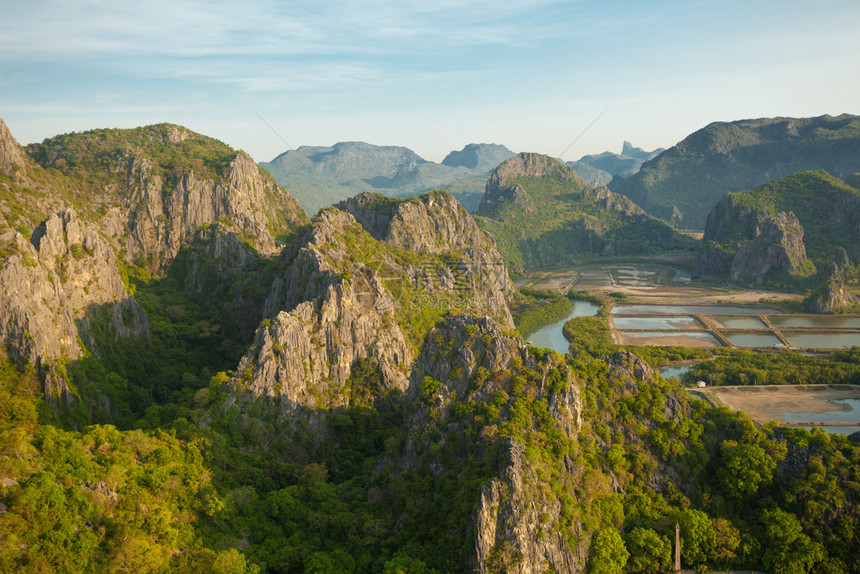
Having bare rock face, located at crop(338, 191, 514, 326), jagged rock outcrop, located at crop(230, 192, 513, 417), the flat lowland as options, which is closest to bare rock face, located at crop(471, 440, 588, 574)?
jagged rock outcrop, located at crop(230, 192, 513, 417)

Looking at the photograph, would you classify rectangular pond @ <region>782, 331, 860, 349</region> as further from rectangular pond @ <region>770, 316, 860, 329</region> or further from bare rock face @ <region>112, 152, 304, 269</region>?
bare rock face @ <region>112, 152, 304, 269</region>

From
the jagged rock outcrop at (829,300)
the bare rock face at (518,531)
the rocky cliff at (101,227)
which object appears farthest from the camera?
the jagged rock outcrop at (829,300)

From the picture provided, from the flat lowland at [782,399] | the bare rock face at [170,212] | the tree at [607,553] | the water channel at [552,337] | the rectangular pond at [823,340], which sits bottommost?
the flat lowland at [782,399]

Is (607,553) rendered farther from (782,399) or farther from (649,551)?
(782,399)

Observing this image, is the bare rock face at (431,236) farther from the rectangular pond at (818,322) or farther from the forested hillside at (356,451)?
the rectangular pond at (818,322)

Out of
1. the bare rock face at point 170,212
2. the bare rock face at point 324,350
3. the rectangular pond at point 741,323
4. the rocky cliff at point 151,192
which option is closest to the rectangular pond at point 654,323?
the rectangular pond at point 741,323

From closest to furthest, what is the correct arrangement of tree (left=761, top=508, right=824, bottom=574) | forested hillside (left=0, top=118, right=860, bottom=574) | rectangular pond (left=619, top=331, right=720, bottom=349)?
forested hillside (left=0, top=118, right=860, bottom=574), tree (left=761, top=508, right=824, bottom=574), rectangular pond (left=619, top=331, right=720, bottom=349)

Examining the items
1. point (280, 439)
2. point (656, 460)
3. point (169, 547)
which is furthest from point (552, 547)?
point (280, 439)

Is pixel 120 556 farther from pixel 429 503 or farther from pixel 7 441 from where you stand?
pixel 429 503
